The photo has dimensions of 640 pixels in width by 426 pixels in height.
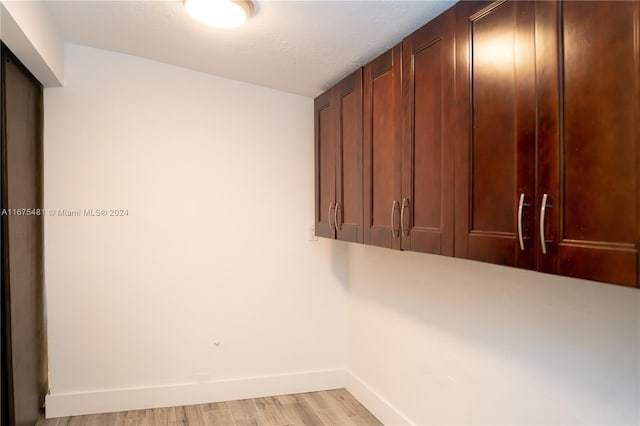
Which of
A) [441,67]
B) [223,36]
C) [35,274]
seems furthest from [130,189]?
[441,67]

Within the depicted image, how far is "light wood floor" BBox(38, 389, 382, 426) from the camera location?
2818 mm

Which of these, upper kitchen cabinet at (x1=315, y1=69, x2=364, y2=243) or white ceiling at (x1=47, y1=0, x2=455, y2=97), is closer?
white ceiling at (x1=47, y1=0, x2=455, y2=97)

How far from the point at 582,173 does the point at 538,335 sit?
2.71 ft


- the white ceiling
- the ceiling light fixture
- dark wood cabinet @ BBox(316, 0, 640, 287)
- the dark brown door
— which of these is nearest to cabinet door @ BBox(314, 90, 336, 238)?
the white ceiling

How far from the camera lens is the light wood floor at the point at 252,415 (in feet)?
9.25

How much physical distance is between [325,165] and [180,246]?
45.9 inches

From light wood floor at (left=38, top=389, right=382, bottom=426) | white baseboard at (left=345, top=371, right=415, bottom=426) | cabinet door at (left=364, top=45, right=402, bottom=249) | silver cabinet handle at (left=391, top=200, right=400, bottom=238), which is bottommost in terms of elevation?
light wood floor at (left=38, top=389, right=382, bottom=426)

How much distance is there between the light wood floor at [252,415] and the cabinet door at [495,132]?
1802mm

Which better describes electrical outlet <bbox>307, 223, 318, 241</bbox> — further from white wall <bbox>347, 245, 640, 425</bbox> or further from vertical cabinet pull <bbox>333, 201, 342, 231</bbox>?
vertical cabinet pull <bbox>333, 201, 342, 231</bbox>

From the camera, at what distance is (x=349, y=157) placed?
2.60 m

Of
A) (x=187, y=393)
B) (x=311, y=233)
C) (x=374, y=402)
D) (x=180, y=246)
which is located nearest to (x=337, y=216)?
(x=311, y=233)

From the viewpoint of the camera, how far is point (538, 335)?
5.69 feet

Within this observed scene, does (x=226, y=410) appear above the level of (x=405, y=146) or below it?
below

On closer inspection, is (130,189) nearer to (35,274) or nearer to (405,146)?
(35,274)
